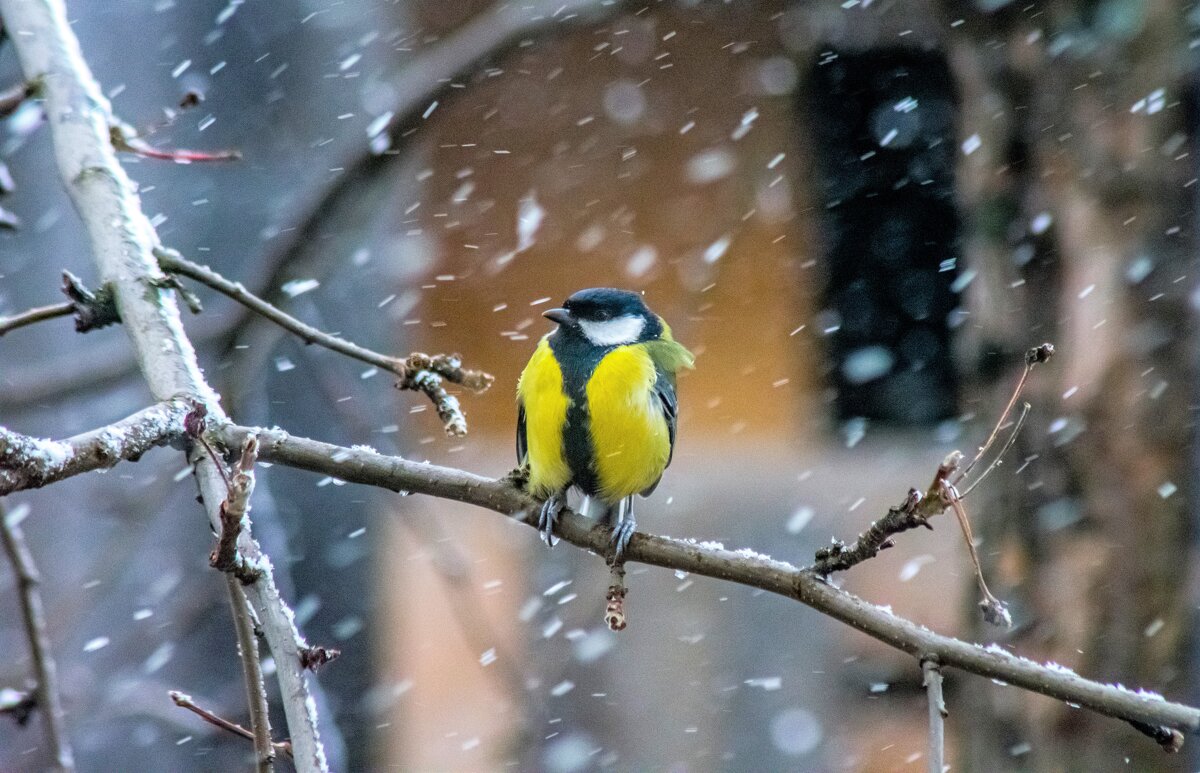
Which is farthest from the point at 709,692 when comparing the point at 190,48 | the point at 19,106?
the point at 19,106

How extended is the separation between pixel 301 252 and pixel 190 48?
4.81 feet

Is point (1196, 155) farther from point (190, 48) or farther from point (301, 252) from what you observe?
point (190, 48)

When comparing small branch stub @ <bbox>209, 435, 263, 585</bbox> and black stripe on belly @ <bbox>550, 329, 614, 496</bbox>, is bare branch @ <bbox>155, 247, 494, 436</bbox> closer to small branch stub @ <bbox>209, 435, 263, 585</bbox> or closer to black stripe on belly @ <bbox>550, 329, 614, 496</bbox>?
small branch stub @ <bbox>209, 435, 263, 585</bbox>

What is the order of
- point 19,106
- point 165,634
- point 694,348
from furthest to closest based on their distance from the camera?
point 694,348, point 165,634, point 19,106

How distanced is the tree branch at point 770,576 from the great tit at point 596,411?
330 mm

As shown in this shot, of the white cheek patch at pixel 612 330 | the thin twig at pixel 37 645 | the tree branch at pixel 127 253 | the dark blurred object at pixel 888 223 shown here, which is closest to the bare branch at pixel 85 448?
the tree branch at pixel 127 253

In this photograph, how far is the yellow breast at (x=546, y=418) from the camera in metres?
1.44

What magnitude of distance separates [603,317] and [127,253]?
2.17 feet

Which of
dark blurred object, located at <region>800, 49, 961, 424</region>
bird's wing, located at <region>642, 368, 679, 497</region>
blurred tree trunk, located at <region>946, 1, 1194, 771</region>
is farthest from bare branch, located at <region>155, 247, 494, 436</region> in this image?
dark blurred object, located at <region>800, 49, 961, 424</region>

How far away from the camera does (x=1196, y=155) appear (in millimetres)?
2002

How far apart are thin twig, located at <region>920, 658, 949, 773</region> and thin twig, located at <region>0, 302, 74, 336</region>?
810 mm

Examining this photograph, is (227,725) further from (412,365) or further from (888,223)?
(888,223)

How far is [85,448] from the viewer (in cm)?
84

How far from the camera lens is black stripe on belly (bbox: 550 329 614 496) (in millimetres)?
1469
